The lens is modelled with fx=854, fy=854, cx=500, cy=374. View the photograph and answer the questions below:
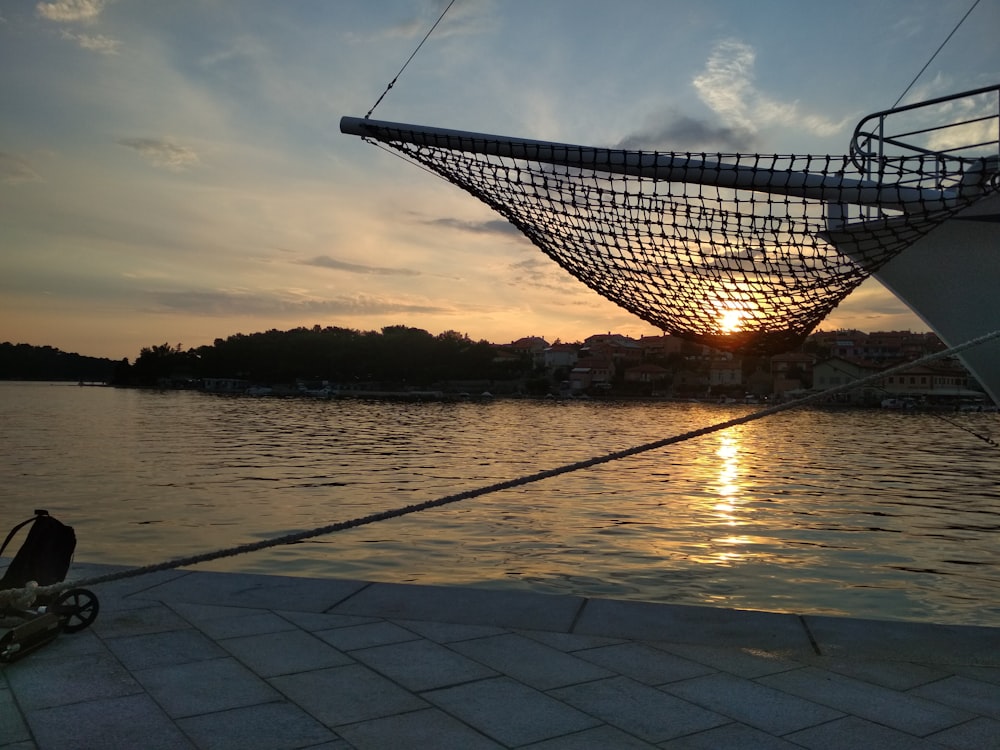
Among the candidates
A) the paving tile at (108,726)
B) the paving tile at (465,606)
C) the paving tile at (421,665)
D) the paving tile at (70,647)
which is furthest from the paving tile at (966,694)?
the paving tile at (70,647)

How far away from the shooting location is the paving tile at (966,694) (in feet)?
11.5

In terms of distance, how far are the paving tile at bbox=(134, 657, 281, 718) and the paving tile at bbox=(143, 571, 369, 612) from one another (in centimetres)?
109

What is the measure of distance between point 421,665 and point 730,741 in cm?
148

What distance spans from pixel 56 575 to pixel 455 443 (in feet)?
115

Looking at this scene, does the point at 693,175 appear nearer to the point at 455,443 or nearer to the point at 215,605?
the point at 215,605

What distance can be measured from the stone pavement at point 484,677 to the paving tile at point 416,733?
0.01m

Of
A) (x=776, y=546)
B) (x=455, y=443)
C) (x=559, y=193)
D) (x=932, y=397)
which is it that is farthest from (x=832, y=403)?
(x=559, y=193)

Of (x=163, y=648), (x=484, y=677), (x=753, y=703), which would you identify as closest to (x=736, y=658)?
(x=753, y=703)

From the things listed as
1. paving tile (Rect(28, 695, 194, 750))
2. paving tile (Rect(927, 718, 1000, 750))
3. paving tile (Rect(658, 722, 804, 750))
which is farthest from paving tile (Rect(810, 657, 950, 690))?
paving tile (Rect(28, 695, 194, 750))

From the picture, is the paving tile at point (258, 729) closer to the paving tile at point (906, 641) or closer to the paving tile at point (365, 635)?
the paving tile at point (365, 635)

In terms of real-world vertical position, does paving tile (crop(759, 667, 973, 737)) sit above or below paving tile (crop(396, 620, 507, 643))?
above

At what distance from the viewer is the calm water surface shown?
9477 mm

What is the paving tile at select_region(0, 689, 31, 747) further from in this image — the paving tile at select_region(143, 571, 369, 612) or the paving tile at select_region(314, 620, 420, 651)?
the paving tile at select_region(143, 571, 369, 612)

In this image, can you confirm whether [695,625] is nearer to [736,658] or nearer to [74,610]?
[736,658]
